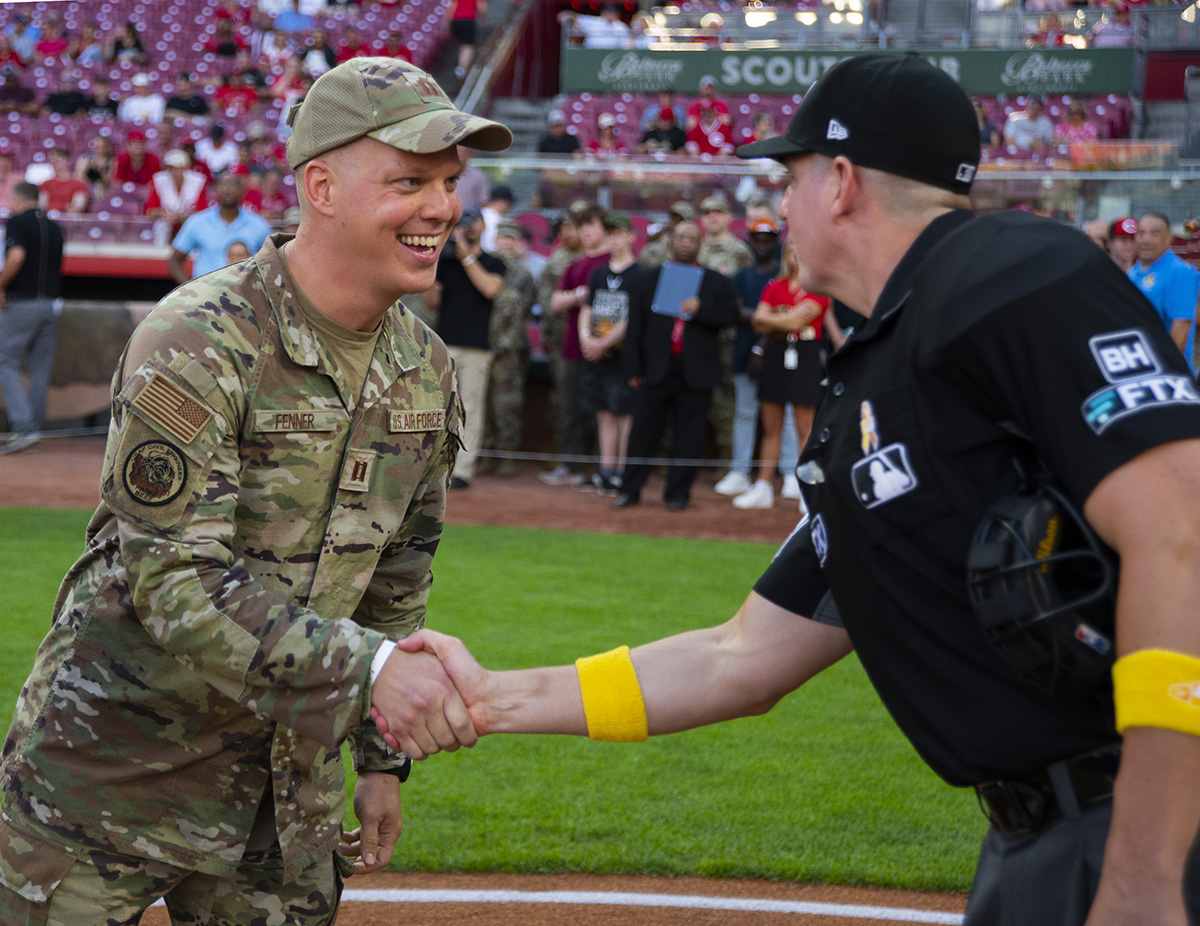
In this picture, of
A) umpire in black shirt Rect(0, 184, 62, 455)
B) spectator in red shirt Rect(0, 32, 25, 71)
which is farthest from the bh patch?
spectator in red shirt Rect(0, 32, 25, 71)

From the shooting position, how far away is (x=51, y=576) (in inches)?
328

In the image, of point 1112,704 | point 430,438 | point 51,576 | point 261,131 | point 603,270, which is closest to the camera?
point 1112,704

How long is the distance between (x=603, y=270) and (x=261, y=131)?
9.73 meters

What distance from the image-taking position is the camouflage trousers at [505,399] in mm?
13359

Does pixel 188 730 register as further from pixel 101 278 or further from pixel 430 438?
pixel 101 278

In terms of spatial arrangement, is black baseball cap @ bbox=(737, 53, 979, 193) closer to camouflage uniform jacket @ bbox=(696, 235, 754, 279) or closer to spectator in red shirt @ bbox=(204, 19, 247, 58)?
camouflage uniform jacket @ bbox=(696, 235, 754, 279)

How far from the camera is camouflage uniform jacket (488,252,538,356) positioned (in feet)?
42.8

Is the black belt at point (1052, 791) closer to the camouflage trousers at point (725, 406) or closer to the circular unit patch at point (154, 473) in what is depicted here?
the circular unit patch at point (154, 473)

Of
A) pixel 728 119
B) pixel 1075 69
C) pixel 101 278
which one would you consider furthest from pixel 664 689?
pixel 1075 69

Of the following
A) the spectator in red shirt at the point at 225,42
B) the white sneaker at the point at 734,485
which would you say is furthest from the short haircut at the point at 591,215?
the spectator in red shirt at the point at 225,42

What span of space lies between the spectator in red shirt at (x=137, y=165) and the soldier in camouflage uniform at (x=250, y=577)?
57.6 feet

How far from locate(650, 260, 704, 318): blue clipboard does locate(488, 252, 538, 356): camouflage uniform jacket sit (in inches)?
79.9

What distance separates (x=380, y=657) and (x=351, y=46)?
22862mm

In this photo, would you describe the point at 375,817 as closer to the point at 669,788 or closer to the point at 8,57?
the point at 669,788
